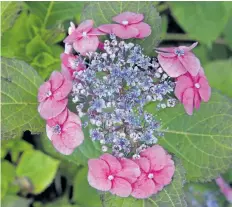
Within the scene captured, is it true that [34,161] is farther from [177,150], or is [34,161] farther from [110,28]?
[110,28]

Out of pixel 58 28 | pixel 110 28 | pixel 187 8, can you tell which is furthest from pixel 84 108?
pixel 187 8

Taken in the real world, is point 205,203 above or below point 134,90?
below

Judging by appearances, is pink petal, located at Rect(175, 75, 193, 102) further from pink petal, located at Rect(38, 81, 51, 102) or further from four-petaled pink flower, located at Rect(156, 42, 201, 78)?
pink petal, located at Rect(38, 81, 51, 102)

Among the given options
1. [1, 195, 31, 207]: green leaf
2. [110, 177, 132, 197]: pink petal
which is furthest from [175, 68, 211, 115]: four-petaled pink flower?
[1, 195, 31, 207]: green leaf

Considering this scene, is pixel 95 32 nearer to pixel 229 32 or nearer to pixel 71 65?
pixel 71 65

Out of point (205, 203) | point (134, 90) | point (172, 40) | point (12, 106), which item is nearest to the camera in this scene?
point (134, 90)

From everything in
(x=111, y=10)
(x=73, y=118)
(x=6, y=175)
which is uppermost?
(x=111, y=10)

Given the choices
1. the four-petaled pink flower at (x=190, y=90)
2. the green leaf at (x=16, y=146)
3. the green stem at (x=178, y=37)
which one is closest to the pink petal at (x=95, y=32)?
the four-petaled pink flower at (x=190, y=90)

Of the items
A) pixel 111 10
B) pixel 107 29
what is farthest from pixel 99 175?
pixel 111 10
